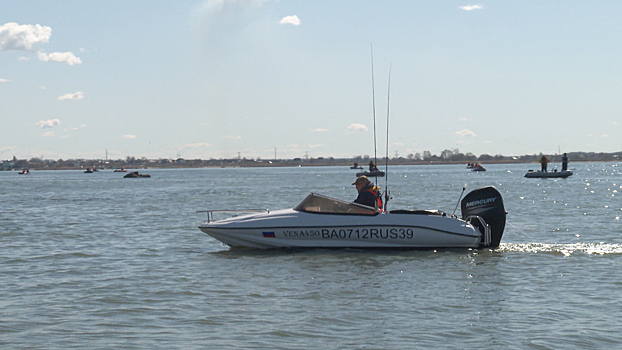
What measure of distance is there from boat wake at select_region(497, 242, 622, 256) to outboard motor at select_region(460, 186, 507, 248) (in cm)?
44

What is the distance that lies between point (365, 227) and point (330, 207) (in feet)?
3.21

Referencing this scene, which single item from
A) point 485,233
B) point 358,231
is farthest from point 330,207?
point 485,233

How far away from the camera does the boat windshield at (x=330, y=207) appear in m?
15.9

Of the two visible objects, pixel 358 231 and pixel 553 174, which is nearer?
pixel 358 231

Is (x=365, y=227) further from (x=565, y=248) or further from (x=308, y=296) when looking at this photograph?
(x=565, y=248)

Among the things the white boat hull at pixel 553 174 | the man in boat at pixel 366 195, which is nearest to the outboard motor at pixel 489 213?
the man in boat at pixel 366 195

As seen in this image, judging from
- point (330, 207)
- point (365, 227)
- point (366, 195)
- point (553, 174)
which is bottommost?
point (365, 227)

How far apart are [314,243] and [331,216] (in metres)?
0.76

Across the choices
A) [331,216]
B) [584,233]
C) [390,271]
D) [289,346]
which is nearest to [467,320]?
[289,346]

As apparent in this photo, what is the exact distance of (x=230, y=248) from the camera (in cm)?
1727

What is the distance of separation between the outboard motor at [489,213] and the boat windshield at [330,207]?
2391 mm

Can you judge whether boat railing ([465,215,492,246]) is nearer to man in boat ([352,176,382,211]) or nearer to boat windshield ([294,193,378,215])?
man in boat ([352,176,382,211])

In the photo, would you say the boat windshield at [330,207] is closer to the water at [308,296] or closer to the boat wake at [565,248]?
the water at [308,296]

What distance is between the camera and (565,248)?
16766 millimetres
